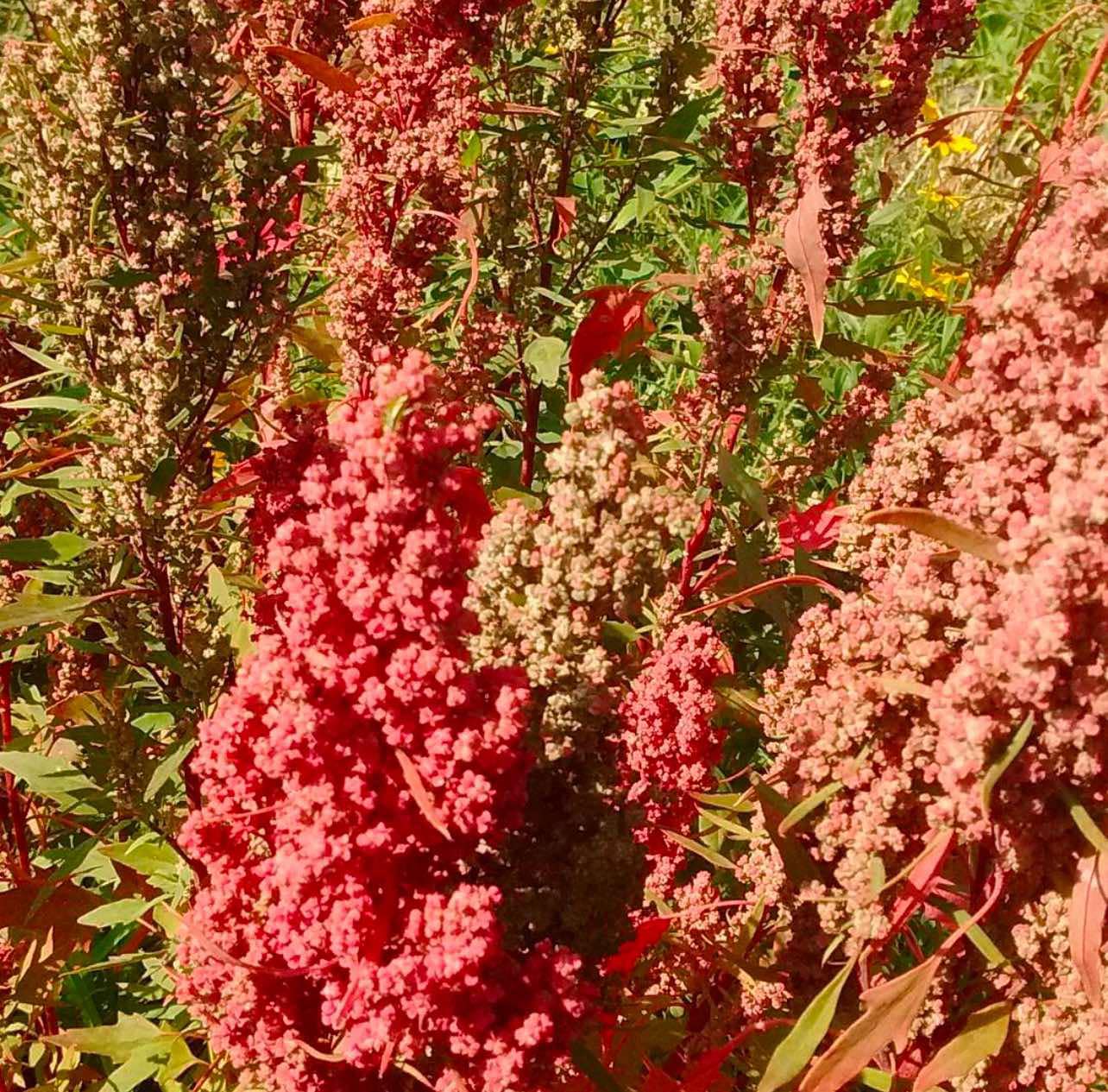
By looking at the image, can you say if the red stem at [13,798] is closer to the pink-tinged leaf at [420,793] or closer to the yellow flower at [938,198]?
the pink-tinged leaf at [420,793]

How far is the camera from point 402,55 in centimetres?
245

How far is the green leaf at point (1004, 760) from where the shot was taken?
1334mm

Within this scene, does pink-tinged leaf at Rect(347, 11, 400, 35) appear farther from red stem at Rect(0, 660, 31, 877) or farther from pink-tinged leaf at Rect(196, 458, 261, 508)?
red stem at Rect(0, 660, 31, 877)

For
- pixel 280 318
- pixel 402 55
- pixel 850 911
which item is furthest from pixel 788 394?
pixel 850 911

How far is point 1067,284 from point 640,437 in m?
0.47

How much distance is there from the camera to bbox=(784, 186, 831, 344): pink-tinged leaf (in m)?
2.35

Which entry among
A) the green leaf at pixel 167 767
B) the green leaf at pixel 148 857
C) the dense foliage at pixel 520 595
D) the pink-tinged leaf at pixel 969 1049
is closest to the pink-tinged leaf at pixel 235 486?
the dense foliage at pixel 520 595

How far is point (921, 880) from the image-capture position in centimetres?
156

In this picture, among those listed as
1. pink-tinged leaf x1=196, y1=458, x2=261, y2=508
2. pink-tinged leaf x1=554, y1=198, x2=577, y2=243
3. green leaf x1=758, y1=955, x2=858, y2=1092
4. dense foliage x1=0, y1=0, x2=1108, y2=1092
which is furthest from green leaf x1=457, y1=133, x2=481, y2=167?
green leaf x1=758, y1=955, x2=858, y2=1092

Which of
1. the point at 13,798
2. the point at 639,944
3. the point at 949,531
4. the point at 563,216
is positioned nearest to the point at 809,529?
the point at 563,216

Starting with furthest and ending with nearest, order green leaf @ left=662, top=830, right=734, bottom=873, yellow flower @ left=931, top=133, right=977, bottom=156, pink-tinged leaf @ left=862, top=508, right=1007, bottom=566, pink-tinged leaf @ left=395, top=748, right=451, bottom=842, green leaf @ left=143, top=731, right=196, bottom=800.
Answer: yellow flower @ left=931, top=133, right=977, bottom=156
green leaf @ left=143, top=731, right=196, bottom=800
green leaf @ left=662, top=830, right=734, bottom=873
pink-tinged leaf @ left=862, top=508, right=1007, bottom=566
pink-tinged leaf @ left=395, top=748, right=451, bottom=842

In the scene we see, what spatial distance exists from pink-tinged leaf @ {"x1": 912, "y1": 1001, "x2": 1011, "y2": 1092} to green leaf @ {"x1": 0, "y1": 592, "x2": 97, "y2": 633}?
133cm

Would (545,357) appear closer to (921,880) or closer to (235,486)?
(235,486)

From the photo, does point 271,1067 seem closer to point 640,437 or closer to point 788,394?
point 640,437
